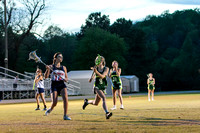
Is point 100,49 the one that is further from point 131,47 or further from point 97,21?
point 97,21

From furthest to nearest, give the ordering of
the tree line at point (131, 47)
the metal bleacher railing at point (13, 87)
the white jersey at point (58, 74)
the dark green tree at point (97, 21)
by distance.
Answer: the dark green tree at point (97, 21) < the tree line at point (131, 47) < the metal bleacher railing at point (13, 87) < the white jersey at point (58, 74)

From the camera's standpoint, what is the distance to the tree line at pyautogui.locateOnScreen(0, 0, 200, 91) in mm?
69250

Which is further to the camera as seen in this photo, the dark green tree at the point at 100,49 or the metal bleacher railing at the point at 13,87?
the dark green tree at the point at 100,49

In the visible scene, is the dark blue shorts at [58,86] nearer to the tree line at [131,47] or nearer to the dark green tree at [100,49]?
the tree line at [131,47]

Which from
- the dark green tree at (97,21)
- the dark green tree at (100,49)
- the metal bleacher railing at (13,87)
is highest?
the dark green tree at (97,21)

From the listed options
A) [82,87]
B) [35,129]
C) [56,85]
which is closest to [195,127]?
[35,129]

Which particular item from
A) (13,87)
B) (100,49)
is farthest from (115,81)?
(100,49)

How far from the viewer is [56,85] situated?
12.7 metres

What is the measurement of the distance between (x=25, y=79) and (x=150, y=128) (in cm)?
3553

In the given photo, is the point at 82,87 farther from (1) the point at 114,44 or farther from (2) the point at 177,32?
(2) the point at 177,32

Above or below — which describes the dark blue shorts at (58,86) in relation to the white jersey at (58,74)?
below

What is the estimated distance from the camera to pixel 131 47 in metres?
87.8

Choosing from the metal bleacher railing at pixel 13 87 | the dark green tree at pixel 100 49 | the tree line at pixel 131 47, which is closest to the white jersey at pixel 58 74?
the metal bleacher railing at pixel 13 87

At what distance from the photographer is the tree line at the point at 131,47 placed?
227 ft
